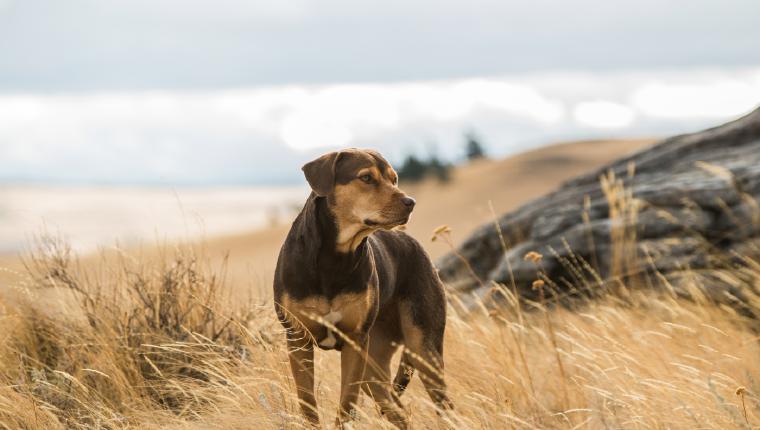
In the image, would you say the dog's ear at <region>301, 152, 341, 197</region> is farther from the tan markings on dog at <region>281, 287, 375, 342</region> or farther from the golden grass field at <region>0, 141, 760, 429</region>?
the golden grass field at <region>0, 141, 760, 429</region>

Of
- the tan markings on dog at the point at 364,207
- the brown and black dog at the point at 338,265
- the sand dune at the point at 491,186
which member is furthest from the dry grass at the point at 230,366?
the sand dune at the point at 491,186

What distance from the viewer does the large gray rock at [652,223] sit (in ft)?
26.2

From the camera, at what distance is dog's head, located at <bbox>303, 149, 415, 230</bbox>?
4.18 meters

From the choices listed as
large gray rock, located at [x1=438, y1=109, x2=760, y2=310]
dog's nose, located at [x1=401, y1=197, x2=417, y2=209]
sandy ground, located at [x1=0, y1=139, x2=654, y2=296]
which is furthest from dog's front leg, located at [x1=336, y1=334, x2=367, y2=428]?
sandy ground, located at [x1=0, y1=139, x2=654, y2=296]

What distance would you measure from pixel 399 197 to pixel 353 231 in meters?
0.33

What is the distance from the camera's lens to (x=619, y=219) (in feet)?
27.0

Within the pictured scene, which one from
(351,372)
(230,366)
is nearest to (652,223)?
(230,366)

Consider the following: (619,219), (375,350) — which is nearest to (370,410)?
(375,350)

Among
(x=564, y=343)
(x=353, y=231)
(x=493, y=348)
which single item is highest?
(x=353, y=231)

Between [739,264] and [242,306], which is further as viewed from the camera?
[739,264]

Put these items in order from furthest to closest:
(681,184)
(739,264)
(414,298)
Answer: (681,184), (739,264), (414,298)

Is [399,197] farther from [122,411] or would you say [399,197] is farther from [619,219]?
[619,219]

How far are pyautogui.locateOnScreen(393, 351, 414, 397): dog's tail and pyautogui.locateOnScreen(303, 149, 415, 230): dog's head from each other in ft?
4.15

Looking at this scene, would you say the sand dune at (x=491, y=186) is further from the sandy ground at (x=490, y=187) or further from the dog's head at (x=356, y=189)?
the dog's head at (x=356, y=189)
